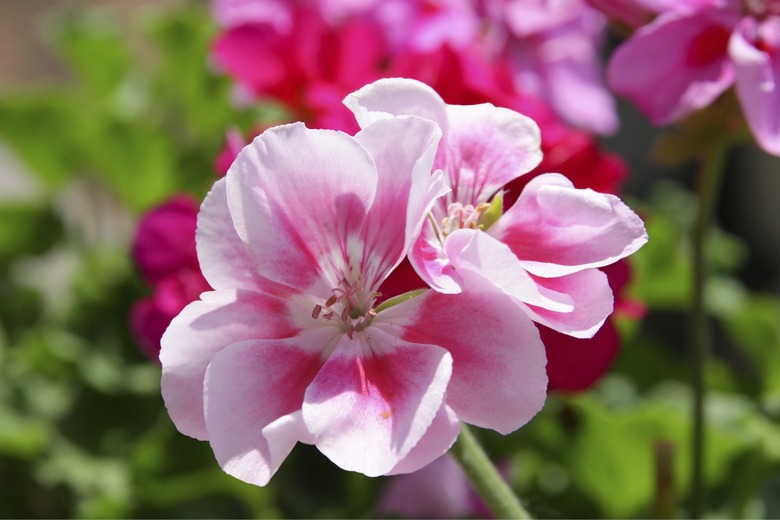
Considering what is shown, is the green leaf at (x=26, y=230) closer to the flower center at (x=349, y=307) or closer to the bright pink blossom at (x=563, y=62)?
the bright pink blossom at (x=563, y=62)

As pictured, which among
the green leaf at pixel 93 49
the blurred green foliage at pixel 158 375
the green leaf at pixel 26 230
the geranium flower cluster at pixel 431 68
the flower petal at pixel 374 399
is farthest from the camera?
the green leaf at pixel 93 49

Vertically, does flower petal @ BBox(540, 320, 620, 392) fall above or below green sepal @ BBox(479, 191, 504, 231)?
below

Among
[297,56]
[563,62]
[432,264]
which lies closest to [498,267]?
[432,264]

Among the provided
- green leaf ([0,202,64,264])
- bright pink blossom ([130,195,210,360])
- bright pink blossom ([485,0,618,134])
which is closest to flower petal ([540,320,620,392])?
bright pink blossom ([130,195,210,360])

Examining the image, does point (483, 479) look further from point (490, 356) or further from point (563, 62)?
point (563, 62)

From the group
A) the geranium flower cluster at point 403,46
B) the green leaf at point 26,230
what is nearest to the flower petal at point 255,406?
the geranium flower cluster at point 403,46

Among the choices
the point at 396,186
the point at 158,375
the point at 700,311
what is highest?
the point at 396,186

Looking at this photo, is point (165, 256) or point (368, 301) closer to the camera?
point (368, 301)

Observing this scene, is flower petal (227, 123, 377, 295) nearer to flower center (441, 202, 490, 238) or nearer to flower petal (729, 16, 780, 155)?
flower center (441, 202, 490, 238)
